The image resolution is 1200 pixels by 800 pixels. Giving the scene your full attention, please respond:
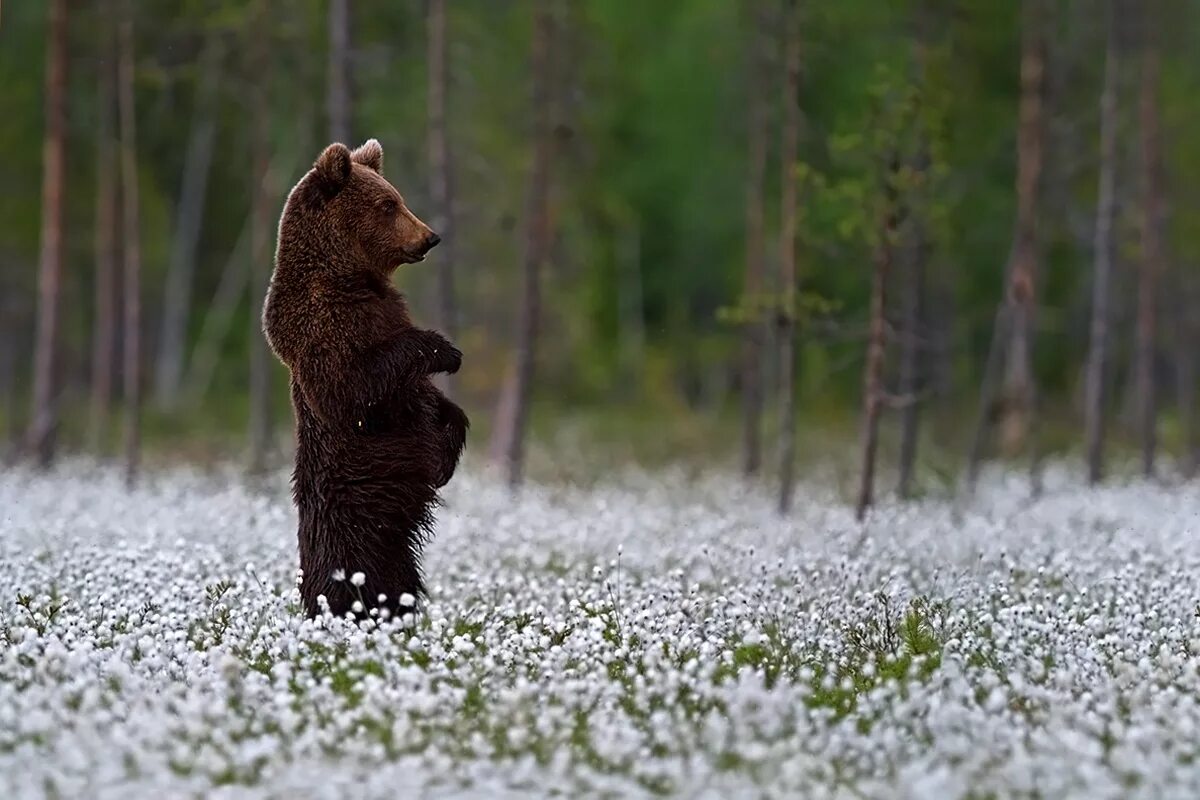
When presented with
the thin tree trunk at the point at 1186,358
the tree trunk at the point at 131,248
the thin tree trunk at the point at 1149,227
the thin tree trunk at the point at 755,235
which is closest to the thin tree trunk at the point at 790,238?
the thin tree trunk at the point at 755,235

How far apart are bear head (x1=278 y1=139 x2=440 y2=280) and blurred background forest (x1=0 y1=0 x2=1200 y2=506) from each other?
275 inches

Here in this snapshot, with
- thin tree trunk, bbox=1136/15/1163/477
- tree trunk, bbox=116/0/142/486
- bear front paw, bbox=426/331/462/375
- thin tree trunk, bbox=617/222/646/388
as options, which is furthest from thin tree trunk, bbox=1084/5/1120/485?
thin tree trunk, bbox=617/222/646/388

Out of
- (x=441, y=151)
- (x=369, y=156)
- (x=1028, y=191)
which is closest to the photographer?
(x=369, y=156)

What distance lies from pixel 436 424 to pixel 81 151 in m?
28.4

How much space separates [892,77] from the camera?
1590 cm

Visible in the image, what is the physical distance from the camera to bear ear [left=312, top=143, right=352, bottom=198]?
31.3ft

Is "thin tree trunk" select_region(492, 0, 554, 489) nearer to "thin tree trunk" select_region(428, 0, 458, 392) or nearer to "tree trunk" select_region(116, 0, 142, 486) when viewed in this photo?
"thin tree trunk" select_region(428, 0, 458, 392)

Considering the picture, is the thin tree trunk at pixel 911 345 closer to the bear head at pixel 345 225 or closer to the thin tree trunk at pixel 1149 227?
the thin tree trunk at pixel 1149 227

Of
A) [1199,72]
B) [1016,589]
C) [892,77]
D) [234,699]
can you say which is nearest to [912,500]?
[892,77]

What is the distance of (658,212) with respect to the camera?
147 feet

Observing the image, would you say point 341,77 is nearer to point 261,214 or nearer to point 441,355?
point 261,214

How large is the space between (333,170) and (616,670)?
142 inches

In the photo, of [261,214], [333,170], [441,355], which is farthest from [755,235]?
[441,355]

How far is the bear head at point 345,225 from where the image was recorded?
952cm
